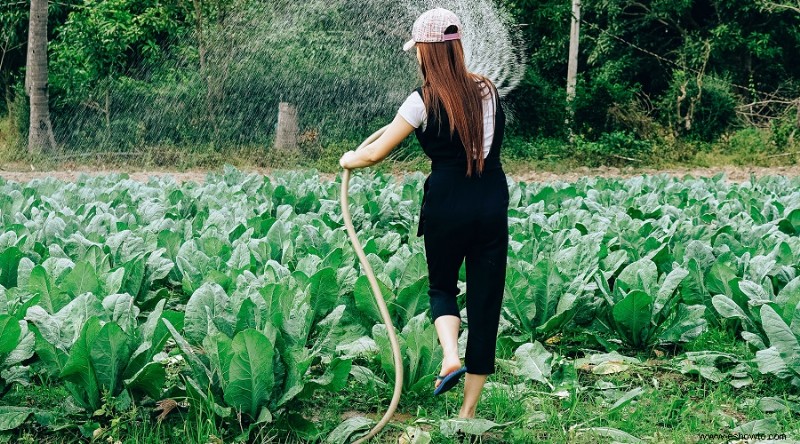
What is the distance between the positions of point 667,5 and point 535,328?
77.2 feet

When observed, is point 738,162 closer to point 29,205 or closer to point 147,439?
point 29,205

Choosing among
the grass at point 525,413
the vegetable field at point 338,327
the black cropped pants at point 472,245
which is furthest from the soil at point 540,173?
the black cropped pants at point 472,245

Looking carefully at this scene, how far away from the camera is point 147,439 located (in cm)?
367

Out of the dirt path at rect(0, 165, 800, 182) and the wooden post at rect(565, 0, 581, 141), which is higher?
the wooden post at rect(565, 0, 581, 141)

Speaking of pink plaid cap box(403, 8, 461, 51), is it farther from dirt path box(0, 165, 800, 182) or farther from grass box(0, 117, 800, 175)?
grass box(0, 117, 800, 175)

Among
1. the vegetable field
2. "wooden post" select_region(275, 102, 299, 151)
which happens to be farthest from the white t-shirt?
"wooden post" select_region(275, 102, 299, 151)

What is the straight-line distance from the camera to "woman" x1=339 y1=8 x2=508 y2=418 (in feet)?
11.9

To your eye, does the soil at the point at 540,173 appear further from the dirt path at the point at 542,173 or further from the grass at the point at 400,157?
the grass at the point at 400,157

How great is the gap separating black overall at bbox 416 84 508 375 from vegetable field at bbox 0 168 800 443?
1.21ft

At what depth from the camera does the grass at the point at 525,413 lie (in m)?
3.79

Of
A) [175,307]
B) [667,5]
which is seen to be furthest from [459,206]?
[667,5]

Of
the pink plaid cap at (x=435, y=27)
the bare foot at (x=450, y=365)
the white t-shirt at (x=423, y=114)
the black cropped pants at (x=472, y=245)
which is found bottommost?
the bare foot at (x=450, y=365)

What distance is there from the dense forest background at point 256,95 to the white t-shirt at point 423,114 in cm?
1416

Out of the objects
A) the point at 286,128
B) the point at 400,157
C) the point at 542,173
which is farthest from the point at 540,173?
the point at 286,128
